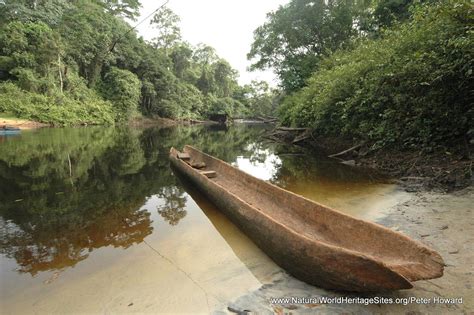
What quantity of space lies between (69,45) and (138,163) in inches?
1063

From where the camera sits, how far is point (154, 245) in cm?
360

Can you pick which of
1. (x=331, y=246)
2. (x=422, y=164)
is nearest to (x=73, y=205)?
(x=331, y=246)

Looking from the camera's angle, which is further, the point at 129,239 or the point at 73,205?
the point at 73,205

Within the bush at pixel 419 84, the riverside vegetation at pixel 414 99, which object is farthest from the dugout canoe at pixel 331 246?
the bush at pixel 419 84

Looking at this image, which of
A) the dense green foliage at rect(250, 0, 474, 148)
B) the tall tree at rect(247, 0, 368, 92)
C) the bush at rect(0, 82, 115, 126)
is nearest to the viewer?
the dense green foliage at rect(250, 0, 474, 148)

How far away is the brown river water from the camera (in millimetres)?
2557

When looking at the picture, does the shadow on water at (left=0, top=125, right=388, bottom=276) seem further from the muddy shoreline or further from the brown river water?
the muddy shoreline

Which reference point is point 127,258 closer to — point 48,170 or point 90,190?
point 90,190

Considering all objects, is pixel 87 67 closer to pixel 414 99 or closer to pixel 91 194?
pixel 91 194

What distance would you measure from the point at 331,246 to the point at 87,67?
36.4m

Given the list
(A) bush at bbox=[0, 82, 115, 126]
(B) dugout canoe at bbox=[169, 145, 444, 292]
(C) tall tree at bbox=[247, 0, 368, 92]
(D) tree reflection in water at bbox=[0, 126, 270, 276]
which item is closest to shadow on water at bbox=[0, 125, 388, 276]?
(D) tree reflection in water at bbox=[0, 126, 270, 276]

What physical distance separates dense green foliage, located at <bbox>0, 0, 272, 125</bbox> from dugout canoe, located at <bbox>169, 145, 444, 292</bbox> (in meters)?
26.2

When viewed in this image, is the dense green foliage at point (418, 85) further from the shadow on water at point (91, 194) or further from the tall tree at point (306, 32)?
the tall tree at point (306, 32)

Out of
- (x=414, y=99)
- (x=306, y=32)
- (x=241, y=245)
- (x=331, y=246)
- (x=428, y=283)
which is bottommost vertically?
(x=241, y=245)
